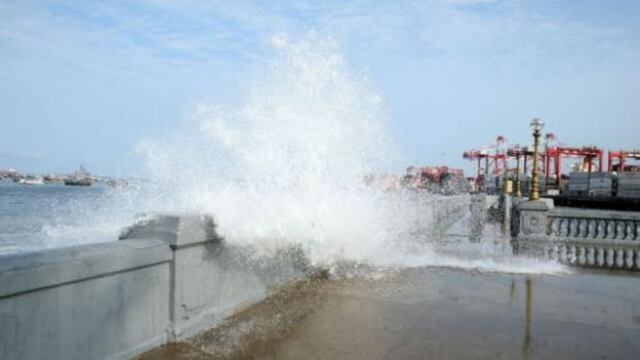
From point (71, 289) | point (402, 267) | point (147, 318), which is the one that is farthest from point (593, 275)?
point (71, 289)

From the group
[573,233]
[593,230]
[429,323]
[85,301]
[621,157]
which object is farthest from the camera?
[621,157]

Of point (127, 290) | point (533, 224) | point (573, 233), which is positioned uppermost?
point (127, 290)

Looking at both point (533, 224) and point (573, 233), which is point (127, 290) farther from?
point (573, 233)

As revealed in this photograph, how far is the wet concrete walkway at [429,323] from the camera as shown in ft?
19.4

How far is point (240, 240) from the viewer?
7160 millimetres

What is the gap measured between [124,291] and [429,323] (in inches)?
147

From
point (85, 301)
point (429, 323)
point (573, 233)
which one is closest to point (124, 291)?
point (85, 301)

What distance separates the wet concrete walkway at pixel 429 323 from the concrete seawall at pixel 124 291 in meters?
0.28

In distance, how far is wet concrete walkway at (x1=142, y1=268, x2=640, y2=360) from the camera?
233 inches

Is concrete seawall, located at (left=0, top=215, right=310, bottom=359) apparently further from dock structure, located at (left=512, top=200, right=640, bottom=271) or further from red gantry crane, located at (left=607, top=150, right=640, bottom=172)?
red gantry crane, located at (left=607, top=150, right=640, bottom=172)

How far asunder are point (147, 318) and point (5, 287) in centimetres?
181

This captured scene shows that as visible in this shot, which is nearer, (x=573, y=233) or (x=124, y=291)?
(x=124, y=291)

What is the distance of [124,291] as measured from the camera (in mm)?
5000

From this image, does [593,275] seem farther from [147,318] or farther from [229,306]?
[147,318]
